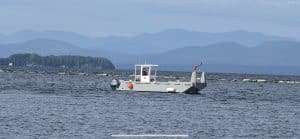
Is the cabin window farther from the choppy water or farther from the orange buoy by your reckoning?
the choppy water

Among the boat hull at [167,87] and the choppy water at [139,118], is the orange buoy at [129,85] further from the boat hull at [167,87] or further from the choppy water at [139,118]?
the choppy water at [139,118]

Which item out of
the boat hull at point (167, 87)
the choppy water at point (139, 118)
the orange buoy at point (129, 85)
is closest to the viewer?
the choppy water at point (139, 118)

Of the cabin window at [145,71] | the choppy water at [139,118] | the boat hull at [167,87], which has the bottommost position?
the choppy water at [139,118]

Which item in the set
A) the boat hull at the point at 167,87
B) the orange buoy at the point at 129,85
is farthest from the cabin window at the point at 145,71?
the orange buoy at the point at 129,85

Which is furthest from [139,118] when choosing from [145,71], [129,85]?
[129,85]

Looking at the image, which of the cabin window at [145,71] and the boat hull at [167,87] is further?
the cabin window at [145,71]

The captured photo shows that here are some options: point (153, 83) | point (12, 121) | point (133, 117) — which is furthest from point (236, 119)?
point (153, 83)

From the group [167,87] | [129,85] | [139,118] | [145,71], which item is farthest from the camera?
[129,85]

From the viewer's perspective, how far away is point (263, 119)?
8731cm

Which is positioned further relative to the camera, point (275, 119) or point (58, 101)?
point (58, 101)

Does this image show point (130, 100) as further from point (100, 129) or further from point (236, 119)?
point (100, 129)

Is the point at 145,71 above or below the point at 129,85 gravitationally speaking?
above

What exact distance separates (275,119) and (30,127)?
1106 inches

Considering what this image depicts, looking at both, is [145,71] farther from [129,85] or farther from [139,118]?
[139,118]
